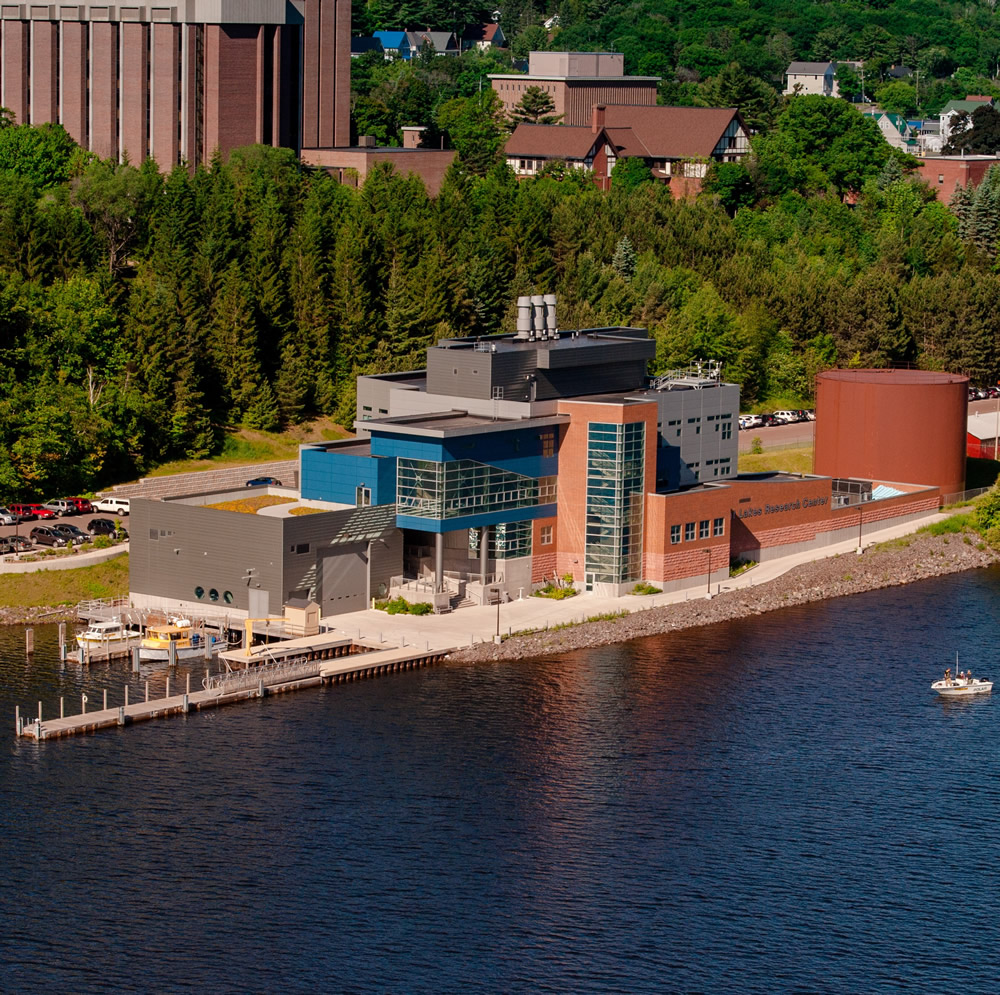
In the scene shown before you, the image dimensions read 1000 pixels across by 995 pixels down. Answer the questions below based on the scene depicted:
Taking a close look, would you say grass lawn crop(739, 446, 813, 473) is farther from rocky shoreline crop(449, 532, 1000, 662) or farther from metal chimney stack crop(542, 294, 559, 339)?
metal chimney stack crop(542, 294, 559, 339)

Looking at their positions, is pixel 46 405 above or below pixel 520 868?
above

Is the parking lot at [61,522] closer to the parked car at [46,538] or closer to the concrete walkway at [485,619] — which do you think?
the parked car at [46,538]

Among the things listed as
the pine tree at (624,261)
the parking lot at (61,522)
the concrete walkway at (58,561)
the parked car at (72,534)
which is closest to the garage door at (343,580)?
the concrete walkway at (58,561)

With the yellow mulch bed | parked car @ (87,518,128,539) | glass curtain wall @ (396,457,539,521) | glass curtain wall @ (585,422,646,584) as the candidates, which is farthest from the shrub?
parked car @ (87,518,128,539)

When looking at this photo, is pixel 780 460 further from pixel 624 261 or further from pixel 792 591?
pixel 624 261

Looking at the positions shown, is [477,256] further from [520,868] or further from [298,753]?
[520,868]

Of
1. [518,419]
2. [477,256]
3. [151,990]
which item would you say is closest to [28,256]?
[477,256]
